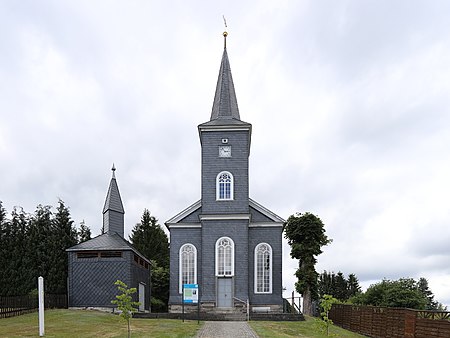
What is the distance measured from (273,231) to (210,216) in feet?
14.1

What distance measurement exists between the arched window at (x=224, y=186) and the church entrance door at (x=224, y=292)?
16.8 ft

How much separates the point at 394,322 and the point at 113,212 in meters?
22.6

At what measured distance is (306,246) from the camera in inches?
1497

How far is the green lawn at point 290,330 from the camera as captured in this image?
75.4 feet

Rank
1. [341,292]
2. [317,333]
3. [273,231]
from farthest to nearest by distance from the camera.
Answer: [341,292], [273,231], [317,333]

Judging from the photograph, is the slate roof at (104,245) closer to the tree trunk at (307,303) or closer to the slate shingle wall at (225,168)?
the slate shingle wall at (225,168)

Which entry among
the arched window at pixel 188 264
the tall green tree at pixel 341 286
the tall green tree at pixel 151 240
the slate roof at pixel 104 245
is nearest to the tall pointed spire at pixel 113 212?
the slate roof at pixel 104 245

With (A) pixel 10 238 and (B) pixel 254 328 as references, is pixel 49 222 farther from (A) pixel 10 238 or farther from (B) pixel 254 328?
(B) pixel 254 328

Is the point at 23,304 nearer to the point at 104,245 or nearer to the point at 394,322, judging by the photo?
the point at 104,245

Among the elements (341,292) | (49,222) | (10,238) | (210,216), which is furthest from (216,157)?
(341,292)

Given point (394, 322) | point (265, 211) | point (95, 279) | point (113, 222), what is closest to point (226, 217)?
point (265, 211)

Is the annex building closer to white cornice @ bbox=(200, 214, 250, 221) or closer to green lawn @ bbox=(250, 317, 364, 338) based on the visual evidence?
white cornice @ bbox=(200, 214, 250, 221)

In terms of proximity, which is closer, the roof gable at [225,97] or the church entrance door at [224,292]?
the church entrance door at [224,292]

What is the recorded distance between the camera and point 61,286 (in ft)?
128
